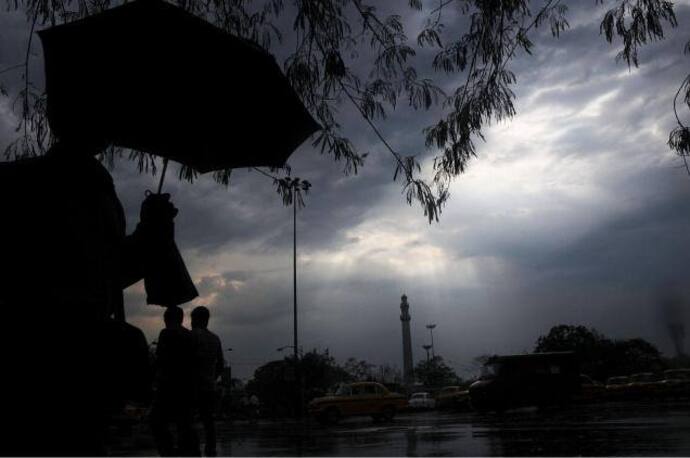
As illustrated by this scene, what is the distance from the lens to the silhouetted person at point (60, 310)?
1370mm

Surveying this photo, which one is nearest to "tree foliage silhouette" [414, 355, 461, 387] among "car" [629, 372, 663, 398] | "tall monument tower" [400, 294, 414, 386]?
"tall monument tower" [400, 294, 414, 386]

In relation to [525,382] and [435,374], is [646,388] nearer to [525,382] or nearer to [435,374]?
[525,382]

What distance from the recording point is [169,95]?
258 centimetres

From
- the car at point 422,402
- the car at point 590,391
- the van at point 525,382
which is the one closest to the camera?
the van at point 525,382

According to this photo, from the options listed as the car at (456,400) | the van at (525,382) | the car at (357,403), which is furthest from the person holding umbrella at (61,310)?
the car at (456,400)

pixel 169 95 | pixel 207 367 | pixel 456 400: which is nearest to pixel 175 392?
pixel 207 367

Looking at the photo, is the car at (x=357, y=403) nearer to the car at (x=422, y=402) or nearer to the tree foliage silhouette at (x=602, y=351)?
the car at (x=422, y=402)

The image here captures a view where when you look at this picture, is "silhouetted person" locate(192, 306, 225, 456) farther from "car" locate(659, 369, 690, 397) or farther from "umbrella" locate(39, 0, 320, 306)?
"car" locate(659, 369, 690, 397)

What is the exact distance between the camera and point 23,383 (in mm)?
1368

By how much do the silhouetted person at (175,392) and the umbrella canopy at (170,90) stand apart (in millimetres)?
2692

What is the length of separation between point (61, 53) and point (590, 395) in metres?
28.5

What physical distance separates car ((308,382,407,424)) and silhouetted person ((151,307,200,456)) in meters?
18.0

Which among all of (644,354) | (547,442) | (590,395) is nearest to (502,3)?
(547,442)

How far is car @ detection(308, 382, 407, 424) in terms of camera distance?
74.0ft
